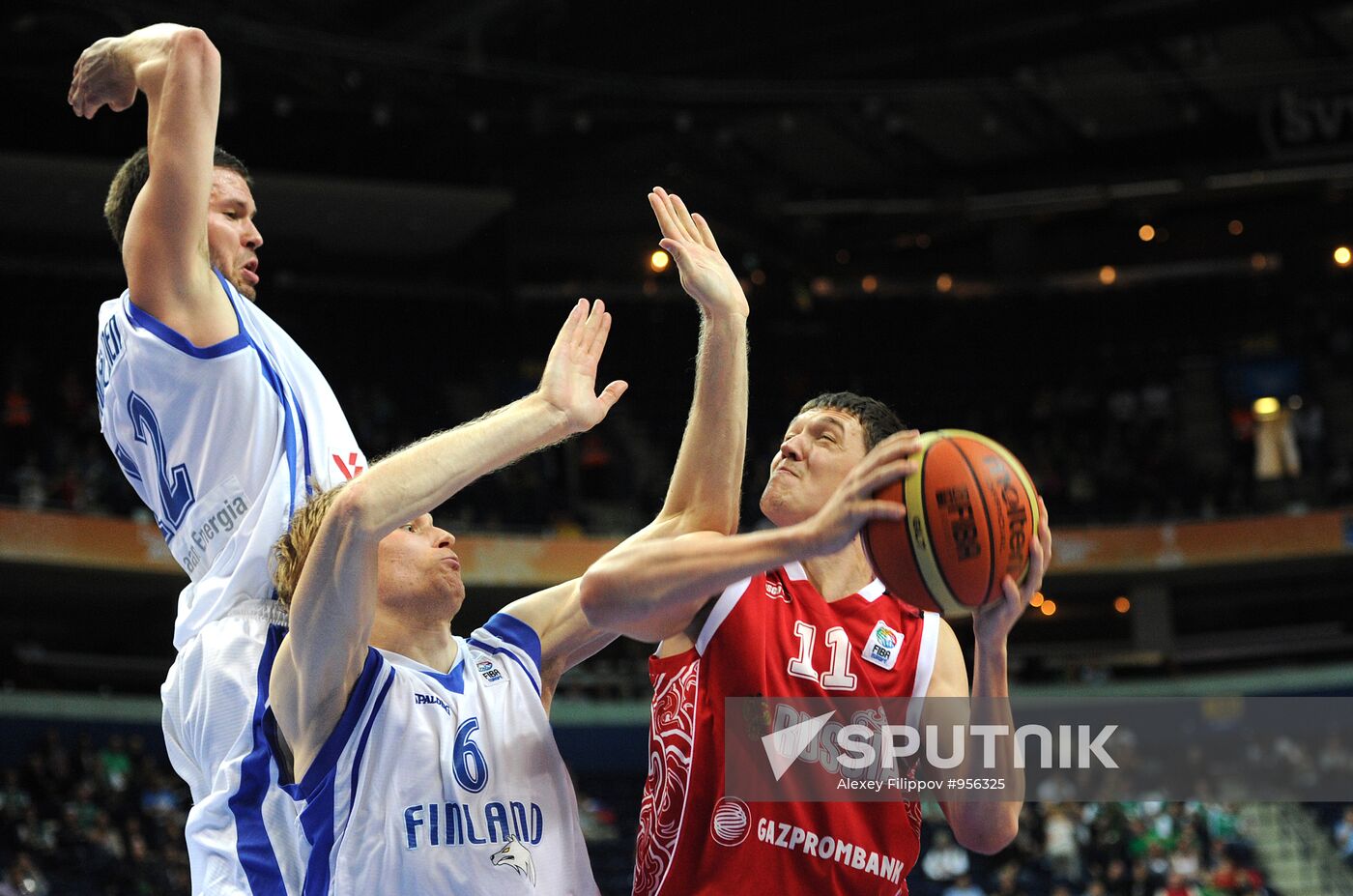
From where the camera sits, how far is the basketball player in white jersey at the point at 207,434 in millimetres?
3633

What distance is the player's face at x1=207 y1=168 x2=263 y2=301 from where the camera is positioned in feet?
13.5

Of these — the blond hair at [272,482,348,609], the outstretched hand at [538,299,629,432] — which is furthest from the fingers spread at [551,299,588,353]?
the blond hair at [272,482,348,609]

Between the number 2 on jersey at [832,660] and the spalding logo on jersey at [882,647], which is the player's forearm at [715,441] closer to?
the number 2 on jersey at [832,660]

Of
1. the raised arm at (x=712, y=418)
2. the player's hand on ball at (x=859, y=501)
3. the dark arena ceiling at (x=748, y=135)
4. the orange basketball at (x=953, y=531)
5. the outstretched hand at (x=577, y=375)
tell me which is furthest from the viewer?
the dark arena ceiling at (x=748, y=135)

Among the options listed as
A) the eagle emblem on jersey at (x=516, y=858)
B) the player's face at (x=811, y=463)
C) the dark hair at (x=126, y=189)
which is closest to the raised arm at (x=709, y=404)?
the player's face at (x=811, y=463)

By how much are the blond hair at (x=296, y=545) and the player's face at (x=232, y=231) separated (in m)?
0.81

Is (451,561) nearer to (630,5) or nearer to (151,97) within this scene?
(151,97)

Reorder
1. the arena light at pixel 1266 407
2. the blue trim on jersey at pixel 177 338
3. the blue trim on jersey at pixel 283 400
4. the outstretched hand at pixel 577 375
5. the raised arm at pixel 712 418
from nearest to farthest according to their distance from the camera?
the outstretched hand at pixel 577 375 → the raised arm at pixel 712 418 → the blue trim on jersey at pixel 177 338 → the blue trim on jersey at pixel 283 400 → the arena light at pixel 1266 407

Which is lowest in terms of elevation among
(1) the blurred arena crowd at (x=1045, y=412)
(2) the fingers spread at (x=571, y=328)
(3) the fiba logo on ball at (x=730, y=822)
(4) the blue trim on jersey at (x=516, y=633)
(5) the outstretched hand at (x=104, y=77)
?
(3) the fiba logo on ball at (x=730, y=822)

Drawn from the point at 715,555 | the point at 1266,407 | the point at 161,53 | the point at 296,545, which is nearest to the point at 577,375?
the point at 715,555

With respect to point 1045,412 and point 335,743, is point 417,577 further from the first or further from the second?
point 1045,412

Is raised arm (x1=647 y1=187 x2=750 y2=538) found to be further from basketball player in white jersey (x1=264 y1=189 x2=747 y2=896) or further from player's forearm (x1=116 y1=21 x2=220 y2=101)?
player's forearm (x1=116 y1=21 x2=220 y2=101)

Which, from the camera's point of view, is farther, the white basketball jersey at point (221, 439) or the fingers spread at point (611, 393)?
the white basketball jersey at point (221, 439)

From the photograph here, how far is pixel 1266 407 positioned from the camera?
1094 inches
